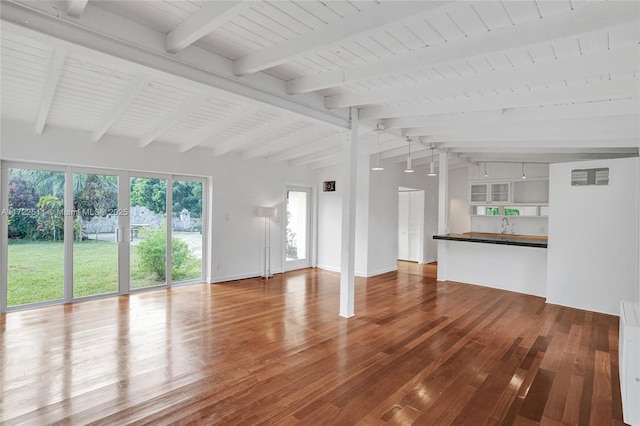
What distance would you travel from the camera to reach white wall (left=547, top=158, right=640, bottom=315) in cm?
471

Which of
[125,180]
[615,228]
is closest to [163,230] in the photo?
[125,180]

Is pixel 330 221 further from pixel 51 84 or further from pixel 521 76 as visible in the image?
pixel 51 84

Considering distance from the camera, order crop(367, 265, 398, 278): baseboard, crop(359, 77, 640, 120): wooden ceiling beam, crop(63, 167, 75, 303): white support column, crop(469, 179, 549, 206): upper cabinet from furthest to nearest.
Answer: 1. crop(469, 179, 549, 206): upper cabinet
2. crop(367, 265, 398, 278): baseboard
3. crop(63, 167, 75, 303): white support column
4. crop(359, 77, 640, 120): wooden ceiling beam

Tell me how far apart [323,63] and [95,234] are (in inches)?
183

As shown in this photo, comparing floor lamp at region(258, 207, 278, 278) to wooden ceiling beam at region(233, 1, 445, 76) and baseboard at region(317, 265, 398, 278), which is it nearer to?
baseboard at region(317, 265, 398, 278)

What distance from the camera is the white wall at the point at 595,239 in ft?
15.5

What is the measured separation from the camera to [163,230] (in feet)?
20.1

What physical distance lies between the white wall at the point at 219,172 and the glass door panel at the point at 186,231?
0.30 m

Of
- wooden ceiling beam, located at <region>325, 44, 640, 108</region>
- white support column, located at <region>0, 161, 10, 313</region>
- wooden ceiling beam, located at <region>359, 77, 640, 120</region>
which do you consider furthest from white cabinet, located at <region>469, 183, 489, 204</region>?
white support column, located at <region>0, 161, 10, 313</region>

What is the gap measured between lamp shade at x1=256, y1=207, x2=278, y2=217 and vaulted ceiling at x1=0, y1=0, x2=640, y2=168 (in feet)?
7.58

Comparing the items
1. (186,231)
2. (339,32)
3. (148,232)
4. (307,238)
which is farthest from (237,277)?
(339,32)

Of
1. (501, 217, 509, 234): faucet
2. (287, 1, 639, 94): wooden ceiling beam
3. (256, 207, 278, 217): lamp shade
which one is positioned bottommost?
(501, 217, 509, 234): faucet

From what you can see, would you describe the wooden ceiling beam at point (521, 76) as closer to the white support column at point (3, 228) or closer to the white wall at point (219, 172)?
the white wall at point (219, 172)

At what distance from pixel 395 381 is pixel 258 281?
4.42 m
